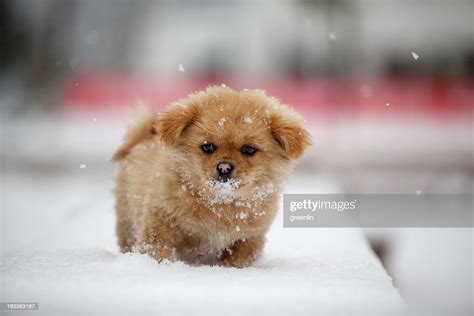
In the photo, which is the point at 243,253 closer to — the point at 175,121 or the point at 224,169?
the point at 224,169

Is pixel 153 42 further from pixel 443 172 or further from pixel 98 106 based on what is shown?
pixel 443 172

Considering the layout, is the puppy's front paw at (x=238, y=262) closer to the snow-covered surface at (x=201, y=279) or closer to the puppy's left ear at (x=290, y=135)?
the snow-covered surface at (x=201, y=279)

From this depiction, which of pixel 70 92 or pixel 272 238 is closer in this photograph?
pixel 272 238

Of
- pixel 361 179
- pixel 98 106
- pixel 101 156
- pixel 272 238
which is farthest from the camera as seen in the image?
pixel 98 106

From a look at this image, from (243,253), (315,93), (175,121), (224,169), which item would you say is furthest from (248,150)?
(315,93)

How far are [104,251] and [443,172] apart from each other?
593cm

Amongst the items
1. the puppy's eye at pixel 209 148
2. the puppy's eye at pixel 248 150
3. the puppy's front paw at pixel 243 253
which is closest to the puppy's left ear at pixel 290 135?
the puppy's eye at pixel 248 150

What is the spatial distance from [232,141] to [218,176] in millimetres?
185

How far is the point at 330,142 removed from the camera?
8.92 metres

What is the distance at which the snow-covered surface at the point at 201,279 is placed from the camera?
1974mm

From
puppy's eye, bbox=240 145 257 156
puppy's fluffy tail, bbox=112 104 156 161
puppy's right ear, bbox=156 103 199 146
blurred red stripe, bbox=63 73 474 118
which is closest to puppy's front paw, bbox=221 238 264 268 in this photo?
puppy's eye, bbox=240 145 257 156

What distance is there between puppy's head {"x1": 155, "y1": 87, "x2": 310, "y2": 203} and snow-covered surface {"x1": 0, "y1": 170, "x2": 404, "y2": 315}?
1.27ft

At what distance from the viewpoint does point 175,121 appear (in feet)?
8.74

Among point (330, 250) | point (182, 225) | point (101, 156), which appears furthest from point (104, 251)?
point (101, 156)
